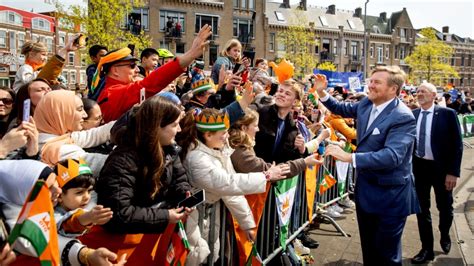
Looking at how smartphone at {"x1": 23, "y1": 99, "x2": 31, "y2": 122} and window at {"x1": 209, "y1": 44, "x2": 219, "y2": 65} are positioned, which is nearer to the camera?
smartphone at {"x1": 23, "y1": 99, "x2": 31, "y2": 122}

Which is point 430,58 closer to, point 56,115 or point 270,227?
point 270,227

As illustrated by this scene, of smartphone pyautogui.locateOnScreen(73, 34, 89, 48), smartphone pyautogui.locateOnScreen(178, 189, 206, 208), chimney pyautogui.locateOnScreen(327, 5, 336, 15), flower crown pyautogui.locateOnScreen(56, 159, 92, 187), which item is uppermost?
chimney pyautogui.locateOnScreen(327, 5, 336, 15)

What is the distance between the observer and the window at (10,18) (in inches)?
1823

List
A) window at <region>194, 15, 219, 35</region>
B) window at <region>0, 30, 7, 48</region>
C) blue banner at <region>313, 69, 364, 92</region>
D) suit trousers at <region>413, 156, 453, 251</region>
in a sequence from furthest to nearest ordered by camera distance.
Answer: window at <region>0, 30, 7, 48</region> < window at <region>194, 15, 219, 35</region> < blue banner at <region>313, 69, 364, 92</region> < suit trousers at <region>413, 156, 453, 251</region>

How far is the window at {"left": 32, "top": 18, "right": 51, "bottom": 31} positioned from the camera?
4903cm

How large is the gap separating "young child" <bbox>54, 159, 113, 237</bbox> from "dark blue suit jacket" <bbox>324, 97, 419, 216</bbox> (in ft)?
7.84

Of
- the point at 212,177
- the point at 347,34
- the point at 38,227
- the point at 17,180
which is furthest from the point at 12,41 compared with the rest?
the point at 38,227

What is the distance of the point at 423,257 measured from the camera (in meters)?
5.07

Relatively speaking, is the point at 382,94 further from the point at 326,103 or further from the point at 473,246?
the point at 473,246

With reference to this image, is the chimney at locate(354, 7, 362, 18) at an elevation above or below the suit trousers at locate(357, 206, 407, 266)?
above

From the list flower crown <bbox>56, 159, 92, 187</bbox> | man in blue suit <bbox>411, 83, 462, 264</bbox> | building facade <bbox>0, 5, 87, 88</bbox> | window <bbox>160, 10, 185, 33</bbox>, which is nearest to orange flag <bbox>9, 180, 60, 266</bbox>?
flower crown <bbox>56, 159, 92, 187</bbox>

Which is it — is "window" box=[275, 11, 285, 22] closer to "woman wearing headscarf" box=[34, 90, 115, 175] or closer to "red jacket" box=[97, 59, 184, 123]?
"red jacket" box=[97, 59, 184, 123]

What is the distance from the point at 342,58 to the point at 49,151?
178ft

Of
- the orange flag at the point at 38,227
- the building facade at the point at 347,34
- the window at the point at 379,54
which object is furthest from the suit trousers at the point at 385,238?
the window at the point at 379,54
